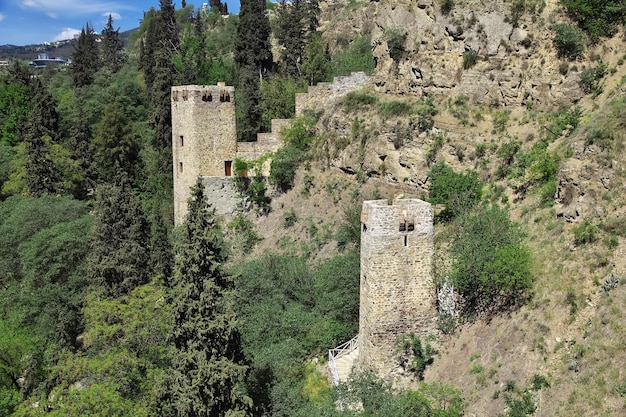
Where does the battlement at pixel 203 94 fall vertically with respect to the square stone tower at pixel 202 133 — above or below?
above

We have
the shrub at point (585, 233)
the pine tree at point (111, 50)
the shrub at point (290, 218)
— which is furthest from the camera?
the pine tree at point (111, 50)

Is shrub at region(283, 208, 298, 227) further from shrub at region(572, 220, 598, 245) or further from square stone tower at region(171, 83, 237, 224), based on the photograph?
shrub at region(572, 220, 598, 245)

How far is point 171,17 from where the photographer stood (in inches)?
2297

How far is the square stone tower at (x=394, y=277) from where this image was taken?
17266 millimetres

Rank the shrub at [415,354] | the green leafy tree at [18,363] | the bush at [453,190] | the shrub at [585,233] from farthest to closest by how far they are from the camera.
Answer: the bush at [453,190] < the green leafy tree at [18,363] < the shrub at [415,354] < the shrub at [585,233]

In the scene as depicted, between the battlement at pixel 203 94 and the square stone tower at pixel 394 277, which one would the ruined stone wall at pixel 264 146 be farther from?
the square stone tower at pixel 394 277

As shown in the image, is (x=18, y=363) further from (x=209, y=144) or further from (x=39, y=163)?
(x=39, y=163)

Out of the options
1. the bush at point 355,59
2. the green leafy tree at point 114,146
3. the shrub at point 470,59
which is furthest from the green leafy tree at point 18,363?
the bush at point 355,59

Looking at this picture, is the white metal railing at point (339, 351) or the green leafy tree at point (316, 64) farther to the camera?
the green leafy tree at point (316, 64)

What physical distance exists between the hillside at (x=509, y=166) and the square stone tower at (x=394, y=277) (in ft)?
4.22

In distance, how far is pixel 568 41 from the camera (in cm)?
2236

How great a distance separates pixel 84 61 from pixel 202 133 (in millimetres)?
31934

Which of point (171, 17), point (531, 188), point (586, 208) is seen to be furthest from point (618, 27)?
point (171, 17)

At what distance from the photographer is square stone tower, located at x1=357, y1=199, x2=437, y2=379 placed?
17266 millimetres
